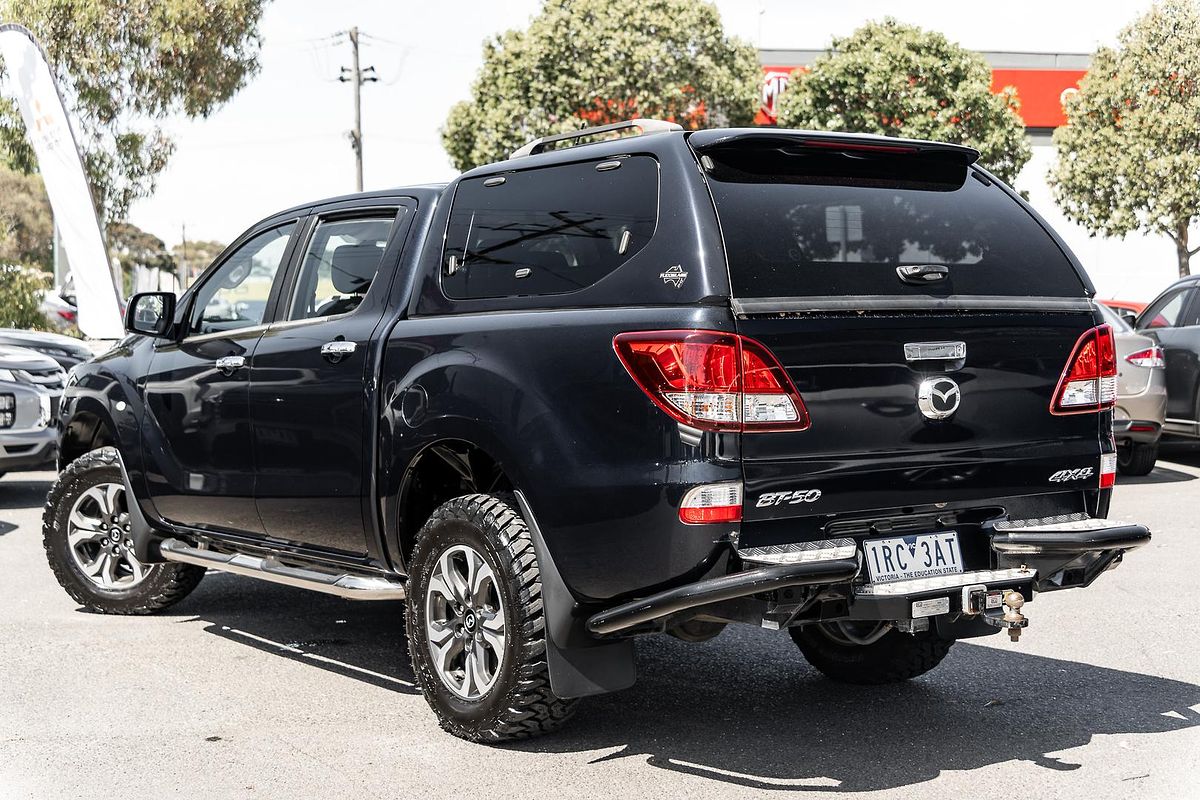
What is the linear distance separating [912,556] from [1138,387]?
859 centimetres

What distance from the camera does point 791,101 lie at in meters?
38.5

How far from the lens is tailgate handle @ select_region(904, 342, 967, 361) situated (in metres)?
4.36

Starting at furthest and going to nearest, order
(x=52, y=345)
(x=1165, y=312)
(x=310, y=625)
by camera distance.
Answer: (x=52, y=345)
(x=1165, y=312)
(x=310, y=625)

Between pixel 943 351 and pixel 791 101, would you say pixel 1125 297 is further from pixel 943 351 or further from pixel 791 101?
pixel 943 351

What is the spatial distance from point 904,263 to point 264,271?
10.0 feet

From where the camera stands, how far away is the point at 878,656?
546cm

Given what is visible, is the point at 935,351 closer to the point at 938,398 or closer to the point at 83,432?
the point at 938,398

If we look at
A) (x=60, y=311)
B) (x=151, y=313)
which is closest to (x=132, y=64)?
(x=60, y=311)

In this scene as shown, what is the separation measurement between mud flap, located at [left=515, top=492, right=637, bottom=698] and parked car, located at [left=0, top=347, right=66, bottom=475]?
7450 millimetres

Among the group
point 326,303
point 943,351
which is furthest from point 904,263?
point 326,303

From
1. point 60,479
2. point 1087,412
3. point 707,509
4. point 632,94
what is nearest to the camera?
point 707,509

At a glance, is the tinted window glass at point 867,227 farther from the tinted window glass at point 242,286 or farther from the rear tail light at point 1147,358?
the rear tail light at point 1147,358

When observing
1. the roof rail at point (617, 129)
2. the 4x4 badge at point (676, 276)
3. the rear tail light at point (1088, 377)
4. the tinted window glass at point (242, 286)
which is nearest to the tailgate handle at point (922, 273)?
the rear tail light at point (1088, 377)

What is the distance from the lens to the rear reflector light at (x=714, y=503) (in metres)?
4.05
